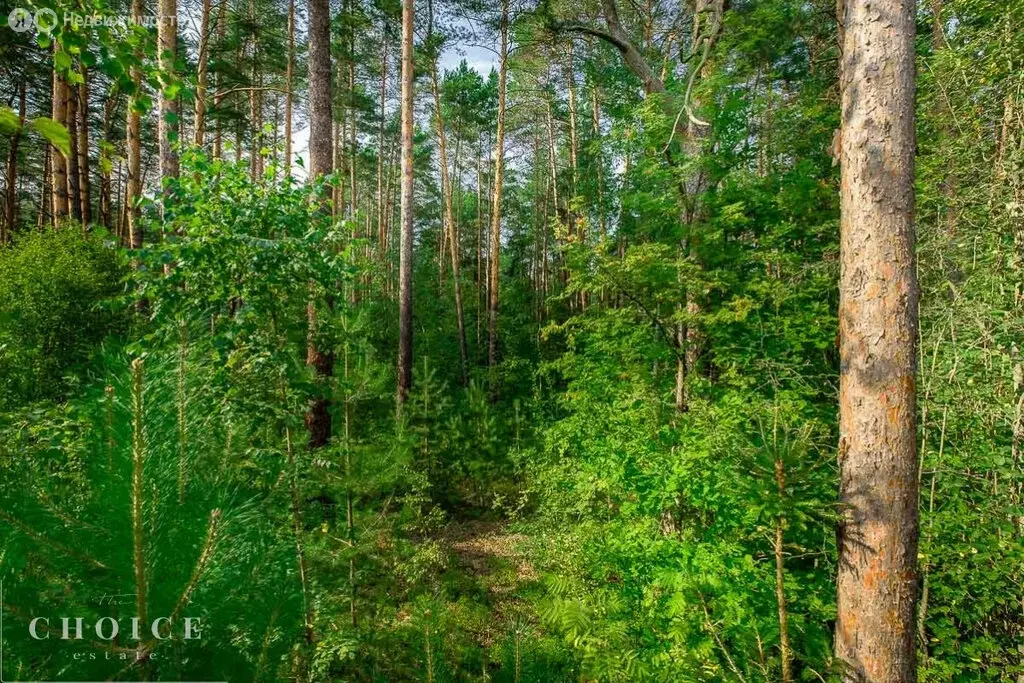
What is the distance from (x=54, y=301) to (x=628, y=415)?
24.9 feet

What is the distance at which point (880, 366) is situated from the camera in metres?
2.15

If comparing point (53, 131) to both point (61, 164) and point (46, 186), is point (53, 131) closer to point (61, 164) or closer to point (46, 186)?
point (61, 164)

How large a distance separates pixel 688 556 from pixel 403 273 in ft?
25.8

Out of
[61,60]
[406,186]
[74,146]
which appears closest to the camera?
[61,60]

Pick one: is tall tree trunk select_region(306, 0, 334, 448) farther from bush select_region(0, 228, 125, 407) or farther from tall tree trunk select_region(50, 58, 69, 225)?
tall tree trunk select_region(50, 58, 69, 225)

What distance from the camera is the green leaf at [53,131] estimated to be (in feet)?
2.96

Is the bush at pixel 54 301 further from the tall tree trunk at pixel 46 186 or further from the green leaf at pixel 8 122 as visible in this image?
the tall tree trunk at pixel 46 186

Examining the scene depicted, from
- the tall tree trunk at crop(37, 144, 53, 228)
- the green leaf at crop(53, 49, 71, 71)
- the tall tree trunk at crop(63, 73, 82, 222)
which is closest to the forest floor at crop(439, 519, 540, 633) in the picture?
the green leaf at crop(53, 49, 71, 71)

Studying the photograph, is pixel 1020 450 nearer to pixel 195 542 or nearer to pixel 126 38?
pixel 195 542

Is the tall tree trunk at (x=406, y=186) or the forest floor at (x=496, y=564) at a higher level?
the tall tree trunk at (x=406, y=186)

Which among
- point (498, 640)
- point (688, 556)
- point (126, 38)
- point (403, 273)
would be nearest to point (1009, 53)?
point (688, 556)

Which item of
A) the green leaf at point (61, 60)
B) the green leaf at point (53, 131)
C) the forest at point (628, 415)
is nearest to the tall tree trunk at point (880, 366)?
the forest at point (628, 415)

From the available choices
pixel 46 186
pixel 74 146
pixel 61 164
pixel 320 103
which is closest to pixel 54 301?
pixel 320 103

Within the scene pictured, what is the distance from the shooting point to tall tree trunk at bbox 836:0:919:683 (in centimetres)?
209
